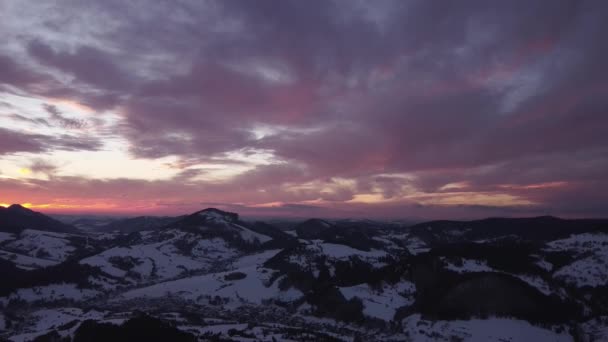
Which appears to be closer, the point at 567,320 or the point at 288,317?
the point at 567,320

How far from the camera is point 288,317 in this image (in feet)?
489

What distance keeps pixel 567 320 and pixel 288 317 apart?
86913 mm

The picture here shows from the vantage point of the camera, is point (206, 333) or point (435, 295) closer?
point (206, 333)

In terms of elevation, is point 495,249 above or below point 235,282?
above

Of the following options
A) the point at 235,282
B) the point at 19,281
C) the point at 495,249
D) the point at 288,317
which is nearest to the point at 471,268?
the point at 495,249

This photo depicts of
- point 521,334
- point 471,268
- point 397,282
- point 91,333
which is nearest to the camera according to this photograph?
point 91,333

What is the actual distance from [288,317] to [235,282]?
5542 cm

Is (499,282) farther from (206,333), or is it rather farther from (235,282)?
(235,282)

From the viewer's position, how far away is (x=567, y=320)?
121 metres

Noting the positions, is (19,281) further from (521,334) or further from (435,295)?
(521,334)

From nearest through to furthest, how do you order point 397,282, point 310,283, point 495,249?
point 397,282, point 495,249, point 310,283

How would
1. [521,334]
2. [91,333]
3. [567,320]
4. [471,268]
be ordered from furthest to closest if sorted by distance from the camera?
[471,268]
[567,320]
[521,334]
[91,333]

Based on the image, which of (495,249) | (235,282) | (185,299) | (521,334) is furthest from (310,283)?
(521,334)

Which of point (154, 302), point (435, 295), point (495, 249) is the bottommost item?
point (154, 302)
